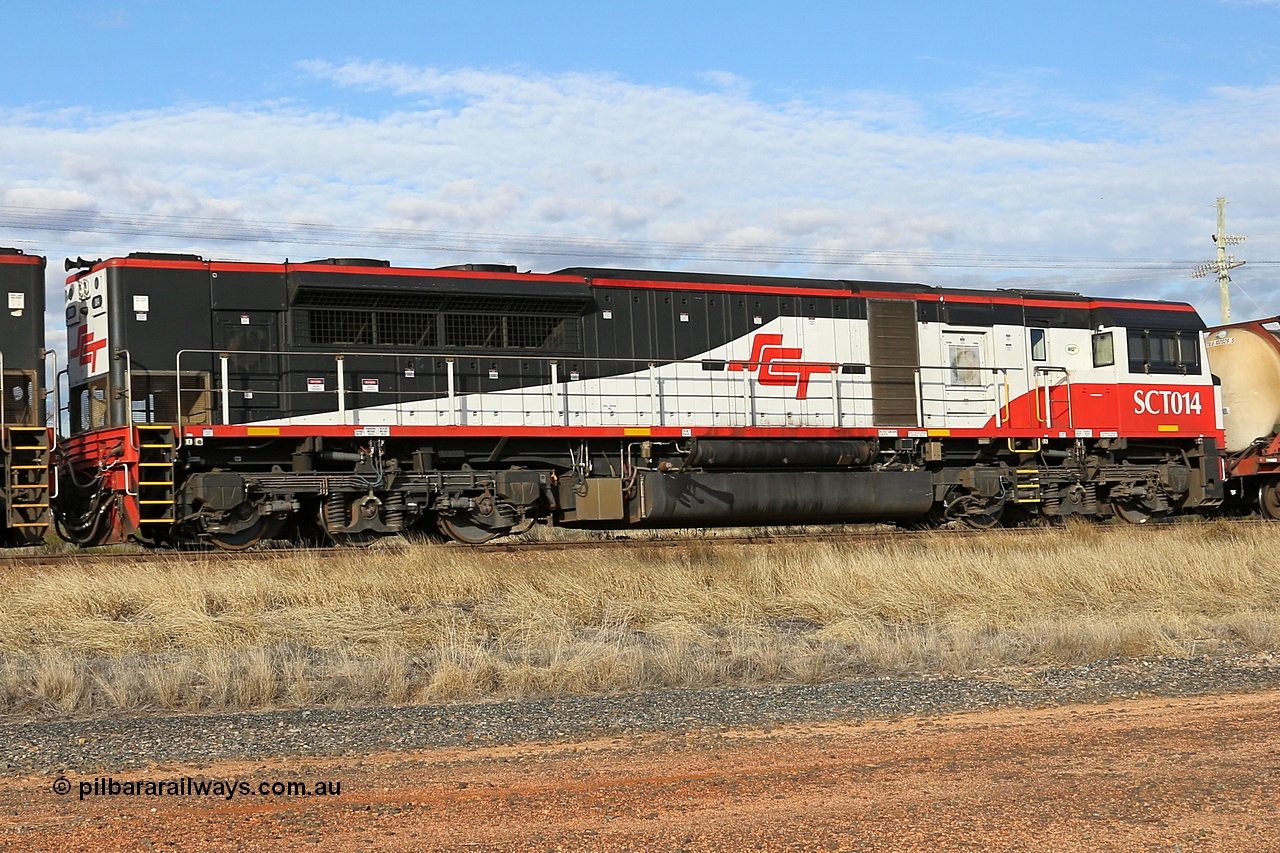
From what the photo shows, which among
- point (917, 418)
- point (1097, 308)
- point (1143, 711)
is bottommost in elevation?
point (1143, 711)

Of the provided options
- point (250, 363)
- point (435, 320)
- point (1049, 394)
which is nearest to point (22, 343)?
point (250, 363)

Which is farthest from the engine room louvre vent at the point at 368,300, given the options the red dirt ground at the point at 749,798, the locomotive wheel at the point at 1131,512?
the locomotive wheel at the point at 1131,512

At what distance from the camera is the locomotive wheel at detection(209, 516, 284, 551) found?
46.8 ft

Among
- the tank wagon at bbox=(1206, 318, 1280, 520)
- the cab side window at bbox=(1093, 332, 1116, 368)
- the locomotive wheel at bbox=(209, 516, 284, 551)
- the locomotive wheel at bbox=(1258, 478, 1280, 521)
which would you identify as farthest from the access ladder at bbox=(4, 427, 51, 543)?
the locomotive wheel at bbox=(1258, 478, 1280, 521)

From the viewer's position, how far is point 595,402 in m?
16.4

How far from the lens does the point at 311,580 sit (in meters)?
11.4

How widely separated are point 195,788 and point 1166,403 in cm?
1783

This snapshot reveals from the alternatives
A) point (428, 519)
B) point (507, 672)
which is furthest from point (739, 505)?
point (507, 672)

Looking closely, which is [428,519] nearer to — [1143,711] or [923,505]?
[923,505]

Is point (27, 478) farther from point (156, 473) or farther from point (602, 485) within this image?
point (602, 485)

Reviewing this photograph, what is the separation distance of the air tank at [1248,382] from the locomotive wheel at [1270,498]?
0.78 metres

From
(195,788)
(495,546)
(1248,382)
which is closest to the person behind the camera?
(195,788)

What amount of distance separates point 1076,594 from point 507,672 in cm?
621

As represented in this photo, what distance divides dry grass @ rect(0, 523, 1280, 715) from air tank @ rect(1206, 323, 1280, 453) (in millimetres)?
7523
